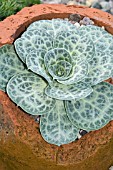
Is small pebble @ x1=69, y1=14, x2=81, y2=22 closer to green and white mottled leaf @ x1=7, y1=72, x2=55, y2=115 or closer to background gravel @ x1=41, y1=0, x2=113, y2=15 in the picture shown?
green and white mottled leaf @ x1=7, y1=72, x2=55, y2=115

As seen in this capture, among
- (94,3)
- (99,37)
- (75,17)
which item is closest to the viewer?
(99,37)

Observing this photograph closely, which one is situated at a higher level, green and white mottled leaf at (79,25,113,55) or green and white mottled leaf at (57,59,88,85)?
green and white mottled leaf at (79,25,113,55)

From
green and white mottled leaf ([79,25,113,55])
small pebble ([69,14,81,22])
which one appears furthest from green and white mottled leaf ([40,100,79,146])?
small pebble ([69,14,81,22])

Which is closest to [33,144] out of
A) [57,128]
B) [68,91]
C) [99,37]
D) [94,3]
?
[57,128]

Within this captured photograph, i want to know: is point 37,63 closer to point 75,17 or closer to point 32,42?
point 32,42

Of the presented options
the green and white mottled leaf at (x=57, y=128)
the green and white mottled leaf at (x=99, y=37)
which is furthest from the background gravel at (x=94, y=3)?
the green and white mottled leaf at (x=57, y=128)

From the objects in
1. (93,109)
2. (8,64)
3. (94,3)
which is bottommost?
(94,3)
